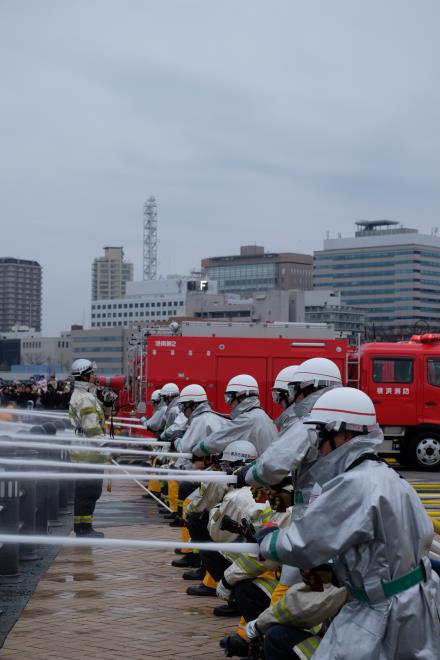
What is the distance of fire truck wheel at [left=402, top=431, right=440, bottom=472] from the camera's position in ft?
73.8

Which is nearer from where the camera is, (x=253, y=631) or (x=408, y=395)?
(x=253, y=631)

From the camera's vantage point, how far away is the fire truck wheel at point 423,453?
22.5m

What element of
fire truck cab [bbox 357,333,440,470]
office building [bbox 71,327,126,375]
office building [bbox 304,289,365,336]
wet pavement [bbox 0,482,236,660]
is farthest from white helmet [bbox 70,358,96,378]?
office building [bbox 71,327,126,375]

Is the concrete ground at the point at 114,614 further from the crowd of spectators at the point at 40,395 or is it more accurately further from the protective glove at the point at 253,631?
the crowd of spectators at the point at 40,395

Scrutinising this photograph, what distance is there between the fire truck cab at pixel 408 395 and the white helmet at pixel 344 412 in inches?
694

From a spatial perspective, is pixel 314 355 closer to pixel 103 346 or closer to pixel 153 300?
pixel 103 346

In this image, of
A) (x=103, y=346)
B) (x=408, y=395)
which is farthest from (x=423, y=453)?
(x=103, y=346)

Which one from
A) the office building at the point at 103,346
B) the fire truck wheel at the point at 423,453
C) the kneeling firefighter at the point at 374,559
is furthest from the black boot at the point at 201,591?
the office building at the point at 103,346

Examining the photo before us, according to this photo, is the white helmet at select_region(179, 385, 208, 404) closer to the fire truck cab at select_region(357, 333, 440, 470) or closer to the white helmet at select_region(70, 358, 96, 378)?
the white helmet at select_region(70, 358, 96, 378)

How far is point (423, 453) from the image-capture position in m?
22.5

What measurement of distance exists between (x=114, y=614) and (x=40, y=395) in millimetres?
23900

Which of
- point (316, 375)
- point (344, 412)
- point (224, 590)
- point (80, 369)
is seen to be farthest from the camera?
point (80, 369)

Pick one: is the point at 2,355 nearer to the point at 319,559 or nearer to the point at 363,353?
the point at 363,353

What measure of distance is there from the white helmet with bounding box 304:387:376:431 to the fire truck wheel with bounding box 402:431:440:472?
58.5ft
